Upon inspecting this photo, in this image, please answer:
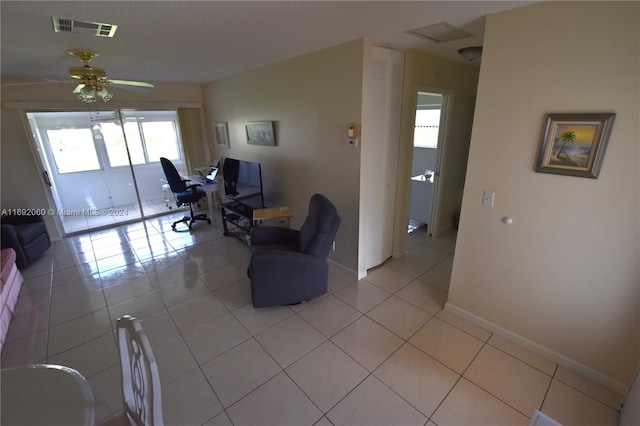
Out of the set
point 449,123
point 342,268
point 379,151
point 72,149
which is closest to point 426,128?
point 449,123

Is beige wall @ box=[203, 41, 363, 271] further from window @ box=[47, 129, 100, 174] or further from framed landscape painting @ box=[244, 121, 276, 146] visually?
window @ box=[47, 129, 100, 174]

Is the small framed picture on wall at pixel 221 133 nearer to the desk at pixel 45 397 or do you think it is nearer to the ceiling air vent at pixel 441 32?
the ceiling air vent at pixel 441 32

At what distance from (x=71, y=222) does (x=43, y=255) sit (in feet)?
4.28

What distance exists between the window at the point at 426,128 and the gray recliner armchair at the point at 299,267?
2.85 metres

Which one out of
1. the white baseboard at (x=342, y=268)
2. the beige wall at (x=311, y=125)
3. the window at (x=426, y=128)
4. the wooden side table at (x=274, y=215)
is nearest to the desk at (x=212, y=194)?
the beige wall at (x=311, y=125)

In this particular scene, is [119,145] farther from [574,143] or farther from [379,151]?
[574,143]

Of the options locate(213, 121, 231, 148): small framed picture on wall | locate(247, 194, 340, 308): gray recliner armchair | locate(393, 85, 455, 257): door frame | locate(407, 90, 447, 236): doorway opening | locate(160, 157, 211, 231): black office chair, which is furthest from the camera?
locate(213, 121, 231, 148): small framed picture on wall

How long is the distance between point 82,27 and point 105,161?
4318 mm

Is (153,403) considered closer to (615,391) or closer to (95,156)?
(615,391)

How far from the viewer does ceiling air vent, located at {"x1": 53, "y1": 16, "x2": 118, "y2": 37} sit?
186 cm

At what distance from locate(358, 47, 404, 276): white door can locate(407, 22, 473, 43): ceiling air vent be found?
0.39 metres

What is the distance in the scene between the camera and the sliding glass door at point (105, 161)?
16.1ft

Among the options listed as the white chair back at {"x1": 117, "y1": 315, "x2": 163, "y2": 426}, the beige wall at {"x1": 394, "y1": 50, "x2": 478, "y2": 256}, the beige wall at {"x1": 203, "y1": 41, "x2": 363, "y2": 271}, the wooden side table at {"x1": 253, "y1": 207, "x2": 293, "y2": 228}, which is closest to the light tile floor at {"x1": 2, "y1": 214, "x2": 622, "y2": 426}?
the white chair back at {"x1": 117, "y1": 315, "x2": 163, "y2": 426}

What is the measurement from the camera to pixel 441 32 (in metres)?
2.41
